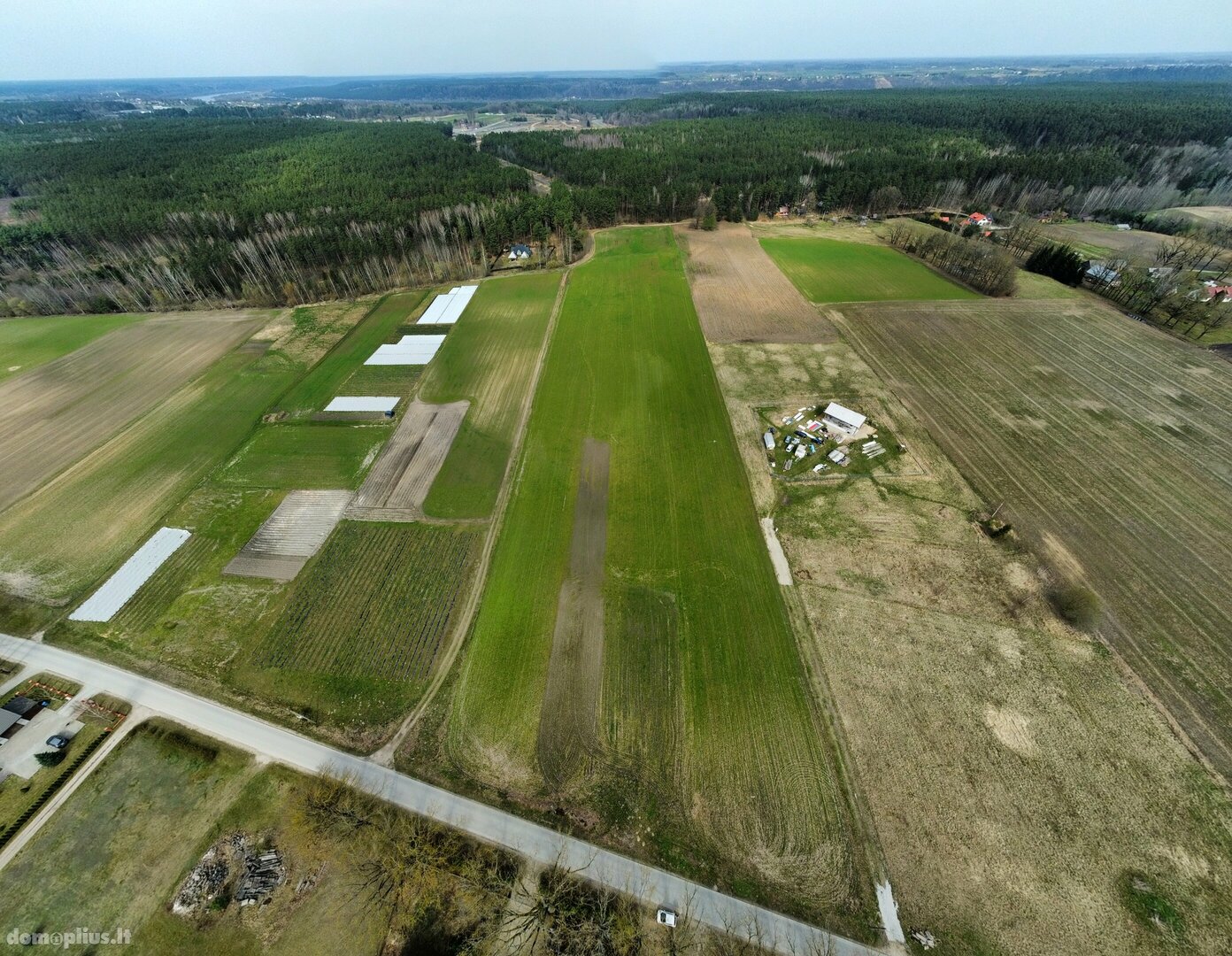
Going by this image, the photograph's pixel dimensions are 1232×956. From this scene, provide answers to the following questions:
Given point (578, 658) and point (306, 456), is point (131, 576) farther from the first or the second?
point (578, 658)

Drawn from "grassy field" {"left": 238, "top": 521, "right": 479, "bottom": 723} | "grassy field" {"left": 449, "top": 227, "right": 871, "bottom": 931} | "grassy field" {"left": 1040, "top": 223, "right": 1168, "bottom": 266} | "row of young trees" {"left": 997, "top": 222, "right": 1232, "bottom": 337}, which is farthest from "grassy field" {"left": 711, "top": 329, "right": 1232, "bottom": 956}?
"grassy field" {"left": 1040, "top": 223, "right": 1168, "bottom": 266}

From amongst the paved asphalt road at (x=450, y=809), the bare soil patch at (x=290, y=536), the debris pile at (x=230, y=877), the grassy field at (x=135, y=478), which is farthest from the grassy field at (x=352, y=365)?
the debris pile at (x=230, y=877)

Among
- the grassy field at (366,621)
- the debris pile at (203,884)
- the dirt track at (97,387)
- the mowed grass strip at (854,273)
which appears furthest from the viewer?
the mowed grass strip at (854,273)

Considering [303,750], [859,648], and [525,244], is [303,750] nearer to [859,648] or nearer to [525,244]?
[859,648]

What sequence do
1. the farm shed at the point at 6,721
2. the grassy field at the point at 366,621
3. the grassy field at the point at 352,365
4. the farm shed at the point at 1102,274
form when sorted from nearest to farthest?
the farm shed at the point at 6,721 < the grassy field at the point at 366,621 < the grassy field at the point at 352,365 < the farm shed at the point at 1102,274

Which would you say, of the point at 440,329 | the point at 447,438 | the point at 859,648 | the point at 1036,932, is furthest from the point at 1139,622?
the point at 440,329

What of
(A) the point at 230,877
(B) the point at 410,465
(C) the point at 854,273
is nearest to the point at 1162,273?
(C) the point at 854,273

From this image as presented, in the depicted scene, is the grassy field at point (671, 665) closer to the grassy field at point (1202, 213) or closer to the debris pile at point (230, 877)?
the debris pile at point (230, 877)
